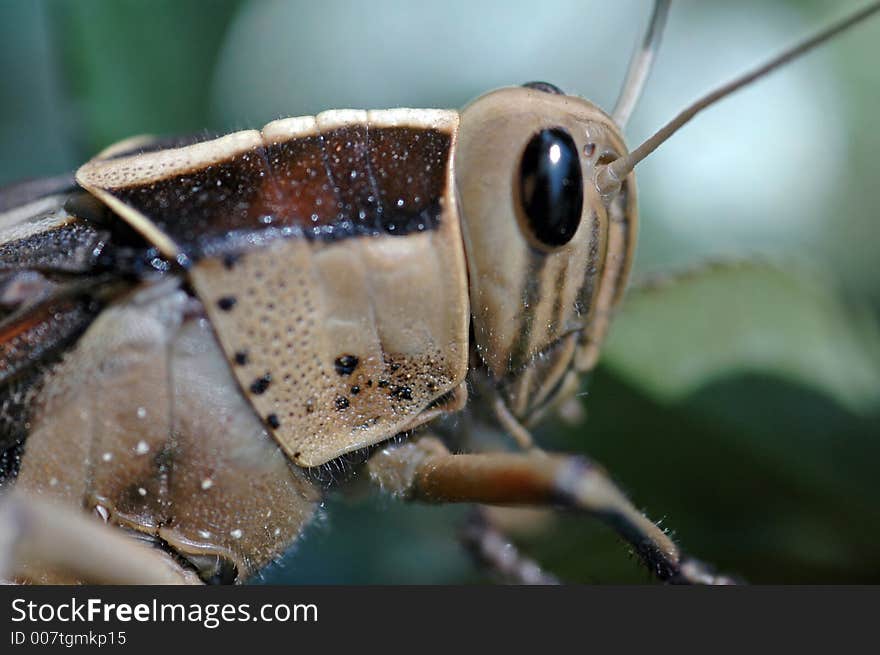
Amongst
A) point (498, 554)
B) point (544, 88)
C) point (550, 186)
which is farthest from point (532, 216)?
point (498, 554)

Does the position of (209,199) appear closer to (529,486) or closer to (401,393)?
(401,393)

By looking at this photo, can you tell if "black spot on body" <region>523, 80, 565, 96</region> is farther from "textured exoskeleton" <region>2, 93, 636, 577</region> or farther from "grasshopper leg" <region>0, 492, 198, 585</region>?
"grasshopper leg" <region>0, 492, 198, 585</region>

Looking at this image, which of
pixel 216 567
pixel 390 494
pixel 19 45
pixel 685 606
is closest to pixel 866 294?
pixel 685 606

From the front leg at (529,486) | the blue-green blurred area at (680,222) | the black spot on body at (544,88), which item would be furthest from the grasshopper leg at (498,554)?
the black spot on body at (544,88)

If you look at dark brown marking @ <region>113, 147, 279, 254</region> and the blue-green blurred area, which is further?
the blue-green blurred area

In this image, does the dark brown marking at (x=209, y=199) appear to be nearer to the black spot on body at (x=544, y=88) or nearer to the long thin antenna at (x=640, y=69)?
the black spot on body at (x=544, y=88)

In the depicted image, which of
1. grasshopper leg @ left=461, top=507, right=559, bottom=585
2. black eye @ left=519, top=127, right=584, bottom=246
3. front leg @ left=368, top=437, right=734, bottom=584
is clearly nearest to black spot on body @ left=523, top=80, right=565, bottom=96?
black eye @ left=519, top=127, right=584, bottom=246
